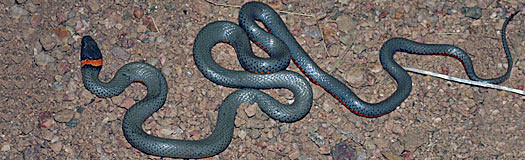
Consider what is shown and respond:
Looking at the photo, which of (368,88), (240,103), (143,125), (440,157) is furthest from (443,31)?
(143,125)

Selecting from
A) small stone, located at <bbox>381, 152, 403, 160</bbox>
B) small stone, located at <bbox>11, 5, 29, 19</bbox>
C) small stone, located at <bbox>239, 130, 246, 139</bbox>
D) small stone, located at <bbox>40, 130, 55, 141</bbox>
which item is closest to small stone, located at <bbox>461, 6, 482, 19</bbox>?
small stone, located at <bbox>381, 152, 403, 160</bbox>

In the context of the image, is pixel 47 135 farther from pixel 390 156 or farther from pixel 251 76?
pixel 390 156

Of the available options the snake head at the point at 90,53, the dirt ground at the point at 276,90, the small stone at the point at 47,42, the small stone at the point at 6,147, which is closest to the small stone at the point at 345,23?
the dirt ground at the point at 276,90

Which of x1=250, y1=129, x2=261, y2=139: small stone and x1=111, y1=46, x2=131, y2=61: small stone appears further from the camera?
x1=111, y1=46, x2=131, y2=61: small stone

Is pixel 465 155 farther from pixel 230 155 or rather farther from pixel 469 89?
pixel 230 155

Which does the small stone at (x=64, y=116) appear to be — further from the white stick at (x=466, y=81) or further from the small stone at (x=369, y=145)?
the white stick at (x=466, y=81)

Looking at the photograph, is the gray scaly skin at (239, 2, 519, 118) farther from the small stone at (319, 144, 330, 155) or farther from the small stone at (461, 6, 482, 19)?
the small stone at (319, 144, 330, 155)
